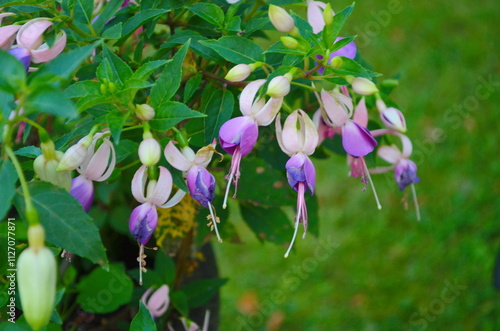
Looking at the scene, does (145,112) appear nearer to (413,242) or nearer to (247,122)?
(247,122)

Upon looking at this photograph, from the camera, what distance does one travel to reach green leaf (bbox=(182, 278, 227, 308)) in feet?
3.30

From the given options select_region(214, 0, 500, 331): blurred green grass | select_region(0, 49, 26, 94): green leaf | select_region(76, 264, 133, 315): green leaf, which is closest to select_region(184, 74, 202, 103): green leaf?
select_region(0, 49, 26, 94): green leaf

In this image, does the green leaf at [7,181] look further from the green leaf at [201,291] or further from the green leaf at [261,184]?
the green leaf at [201,291]

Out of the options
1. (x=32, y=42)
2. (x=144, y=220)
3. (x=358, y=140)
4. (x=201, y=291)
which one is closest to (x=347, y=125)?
(x=358, y=140)

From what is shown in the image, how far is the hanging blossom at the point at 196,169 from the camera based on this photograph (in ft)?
1.99

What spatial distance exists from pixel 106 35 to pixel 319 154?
41 cm

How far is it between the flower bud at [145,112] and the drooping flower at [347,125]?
17 centimetres

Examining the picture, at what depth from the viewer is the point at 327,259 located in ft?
6.22

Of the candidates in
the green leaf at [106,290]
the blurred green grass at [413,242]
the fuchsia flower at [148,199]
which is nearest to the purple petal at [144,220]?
the fuchsia flower at [148,199]

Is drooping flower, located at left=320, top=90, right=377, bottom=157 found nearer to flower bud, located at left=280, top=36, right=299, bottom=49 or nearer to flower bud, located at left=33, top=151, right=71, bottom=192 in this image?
flower bud, located at left=280, top=36, right=299, bottom=49

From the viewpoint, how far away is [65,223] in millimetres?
525

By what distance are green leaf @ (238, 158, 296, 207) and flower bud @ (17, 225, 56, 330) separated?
0.42 m

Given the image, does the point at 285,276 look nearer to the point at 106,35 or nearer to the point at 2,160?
the point at 106,35

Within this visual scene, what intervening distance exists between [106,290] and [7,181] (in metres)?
0.50
